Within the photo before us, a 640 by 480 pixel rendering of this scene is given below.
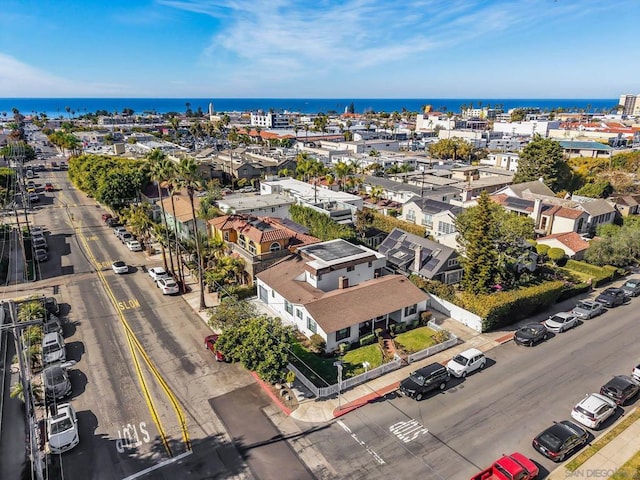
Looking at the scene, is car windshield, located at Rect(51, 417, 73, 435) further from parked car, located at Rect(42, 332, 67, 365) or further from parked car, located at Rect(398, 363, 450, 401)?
parked car, located at Rect(398, 363, 450, 401)

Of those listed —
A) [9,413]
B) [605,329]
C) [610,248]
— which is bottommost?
[605,329]

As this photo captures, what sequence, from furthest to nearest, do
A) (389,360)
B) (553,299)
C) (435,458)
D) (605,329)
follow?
(553,299), (605,329), (389,360), (435,458)

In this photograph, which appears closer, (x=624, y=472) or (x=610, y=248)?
(x=624, y=472)

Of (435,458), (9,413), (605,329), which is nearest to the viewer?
(9,413)

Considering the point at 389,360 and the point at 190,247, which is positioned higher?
the point at 190,247

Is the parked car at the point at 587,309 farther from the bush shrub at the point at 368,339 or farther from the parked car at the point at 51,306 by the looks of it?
the parked car at the point at 51,306

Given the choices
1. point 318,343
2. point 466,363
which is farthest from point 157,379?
point 466,363

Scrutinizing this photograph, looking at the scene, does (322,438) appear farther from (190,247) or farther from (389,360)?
(190,247)

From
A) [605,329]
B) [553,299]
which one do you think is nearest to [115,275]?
[553,299]
